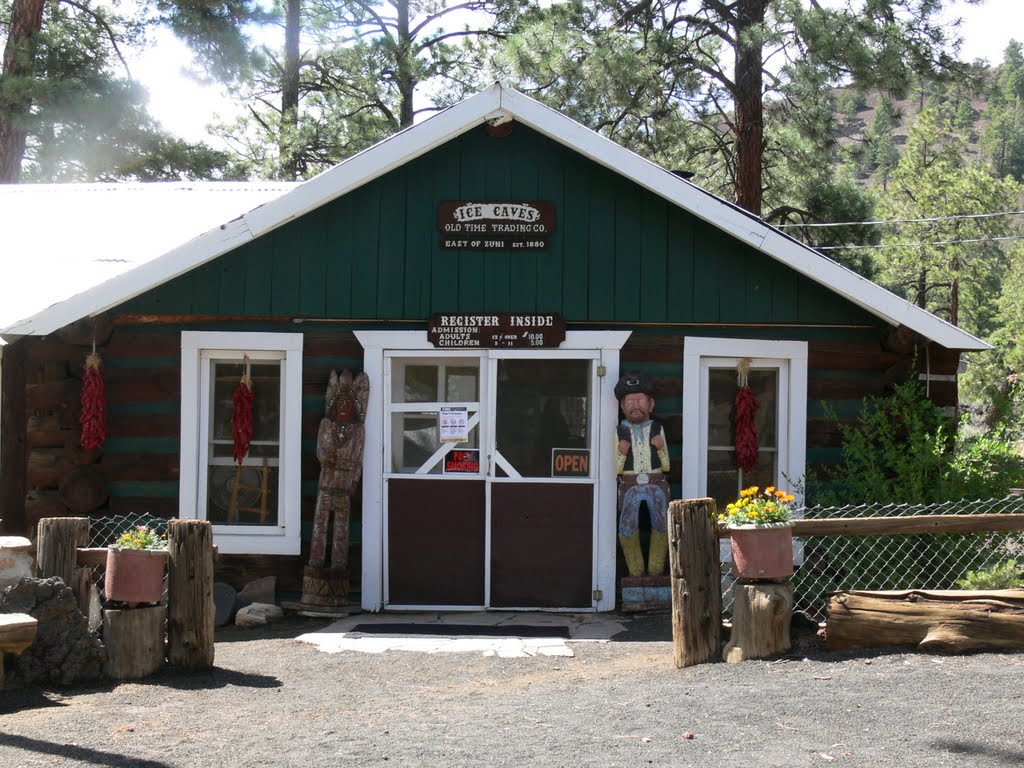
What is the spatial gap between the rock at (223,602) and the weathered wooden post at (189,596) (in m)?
2.15

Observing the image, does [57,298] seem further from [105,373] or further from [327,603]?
[327,603]

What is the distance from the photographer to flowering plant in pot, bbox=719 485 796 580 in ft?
24.0

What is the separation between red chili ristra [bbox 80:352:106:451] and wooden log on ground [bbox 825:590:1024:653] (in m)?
6.08

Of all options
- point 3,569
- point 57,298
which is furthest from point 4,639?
point 57,298

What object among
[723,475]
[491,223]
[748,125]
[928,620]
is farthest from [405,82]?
[928,620]

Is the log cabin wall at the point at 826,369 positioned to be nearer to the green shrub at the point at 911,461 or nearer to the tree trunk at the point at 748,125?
the green shrub at the point at 911,461

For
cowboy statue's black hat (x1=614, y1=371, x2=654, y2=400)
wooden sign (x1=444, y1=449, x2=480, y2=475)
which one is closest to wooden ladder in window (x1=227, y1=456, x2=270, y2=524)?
wooden sign (x1=444, y1=449, x2=480, y2=475)

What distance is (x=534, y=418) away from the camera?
1008cm

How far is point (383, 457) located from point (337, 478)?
454 mm

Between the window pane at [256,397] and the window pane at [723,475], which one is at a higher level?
the window pane at [256,397]

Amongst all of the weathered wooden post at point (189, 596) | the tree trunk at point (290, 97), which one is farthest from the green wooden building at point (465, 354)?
the tree trunk at point (290, 97)

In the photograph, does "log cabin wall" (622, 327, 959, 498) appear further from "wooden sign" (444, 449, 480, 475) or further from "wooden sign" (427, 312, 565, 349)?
"wooden sign" (444, 449, 480, 475)

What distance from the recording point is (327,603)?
32.3ft

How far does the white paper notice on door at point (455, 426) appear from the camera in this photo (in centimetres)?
1002
